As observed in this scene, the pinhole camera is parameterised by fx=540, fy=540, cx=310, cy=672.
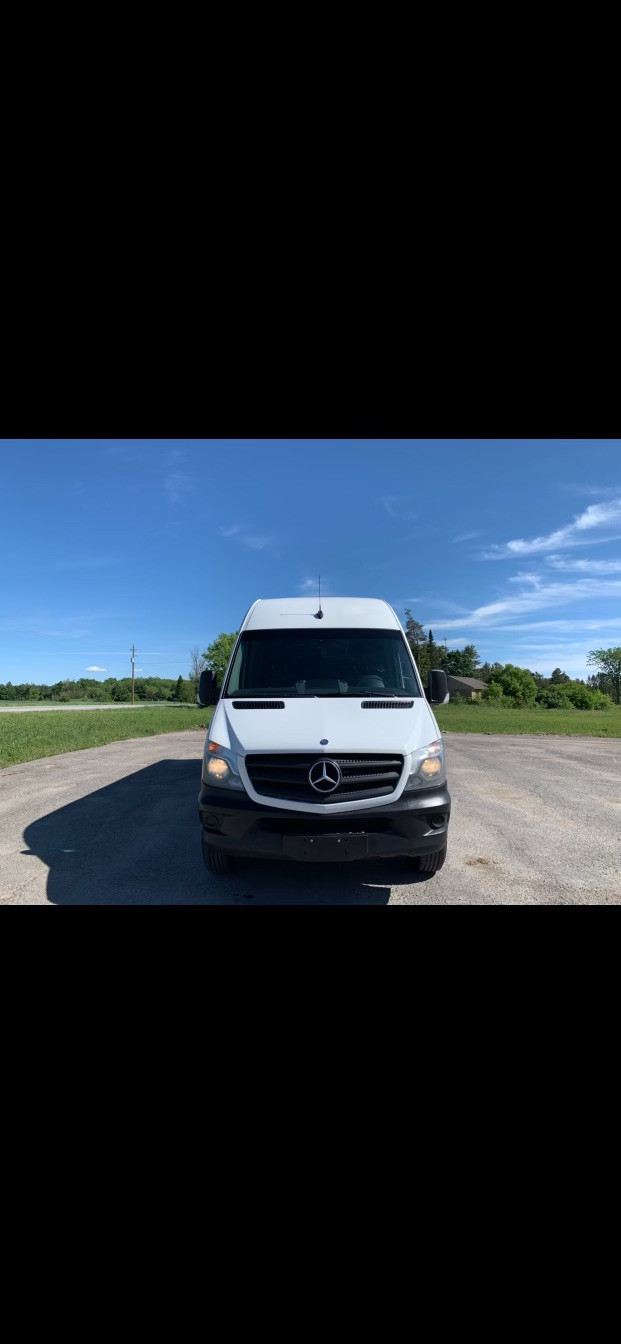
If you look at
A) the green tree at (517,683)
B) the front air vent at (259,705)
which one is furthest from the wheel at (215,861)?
the green tree at (517,683)

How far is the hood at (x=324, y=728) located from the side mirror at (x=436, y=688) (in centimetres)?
44

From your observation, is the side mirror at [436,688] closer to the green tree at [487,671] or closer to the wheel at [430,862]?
the wheel at [430,862]

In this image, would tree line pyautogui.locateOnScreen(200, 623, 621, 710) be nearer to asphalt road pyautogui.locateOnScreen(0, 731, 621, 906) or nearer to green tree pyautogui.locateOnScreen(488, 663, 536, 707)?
green tree pyautogui.locateOnScreen(488, 663, 536, 707)

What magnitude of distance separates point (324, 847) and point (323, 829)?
10 cm

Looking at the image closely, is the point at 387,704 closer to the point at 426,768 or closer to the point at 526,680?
the point at 426,768

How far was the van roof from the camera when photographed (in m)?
4.27

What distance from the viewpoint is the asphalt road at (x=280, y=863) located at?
357cm

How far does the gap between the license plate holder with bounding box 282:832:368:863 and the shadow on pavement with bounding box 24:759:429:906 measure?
58 centimetres
